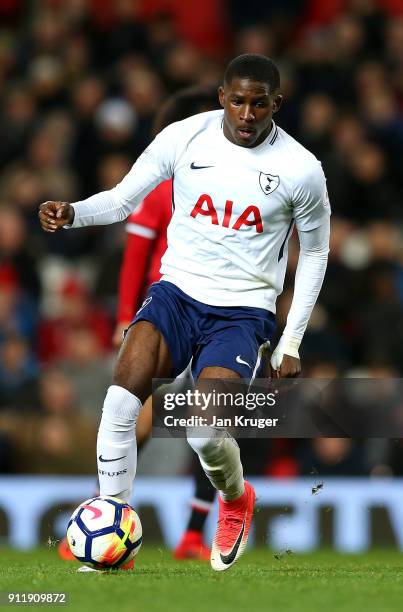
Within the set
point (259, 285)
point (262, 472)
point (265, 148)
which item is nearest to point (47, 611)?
point (259, 285)

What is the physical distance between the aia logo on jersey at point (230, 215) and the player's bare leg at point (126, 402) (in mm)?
554

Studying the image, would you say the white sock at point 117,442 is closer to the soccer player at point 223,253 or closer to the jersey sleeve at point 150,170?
the soccer player at point 223,253

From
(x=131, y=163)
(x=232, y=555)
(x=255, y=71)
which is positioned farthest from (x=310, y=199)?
(x=131, y=163)

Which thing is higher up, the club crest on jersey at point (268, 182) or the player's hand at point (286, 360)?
the club crest on jersey at point (268, 182)

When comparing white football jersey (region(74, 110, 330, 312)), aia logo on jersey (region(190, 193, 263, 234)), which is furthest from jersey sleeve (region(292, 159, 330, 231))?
aia logo on jersey (region(190, 193, 263, 234))

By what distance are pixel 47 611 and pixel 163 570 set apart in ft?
5.09

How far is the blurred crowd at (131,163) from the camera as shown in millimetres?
10359

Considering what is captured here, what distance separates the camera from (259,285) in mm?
6008

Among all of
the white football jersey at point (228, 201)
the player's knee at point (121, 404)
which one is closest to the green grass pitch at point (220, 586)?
the player's knee at point (121, 404)

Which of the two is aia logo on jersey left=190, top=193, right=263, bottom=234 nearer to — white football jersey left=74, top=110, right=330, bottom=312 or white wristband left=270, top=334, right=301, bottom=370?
white football jersey left=74, top=110, right=330, bottom=312

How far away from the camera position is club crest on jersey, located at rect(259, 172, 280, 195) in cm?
588

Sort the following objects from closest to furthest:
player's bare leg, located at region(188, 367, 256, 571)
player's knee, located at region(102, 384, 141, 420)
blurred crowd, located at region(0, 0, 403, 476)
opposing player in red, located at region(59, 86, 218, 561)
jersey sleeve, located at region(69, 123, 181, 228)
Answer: player's knee, located at region(102, 384, 141, 420)
player's bare leg, located at region(188, 367, 256, 571)
jersey sleeve, located at region(69, 123, 181, 228)
opposing player in red, located at region(59, 86, 218, 561)
blurred crowd, located at region(0, 0, 403, 476)

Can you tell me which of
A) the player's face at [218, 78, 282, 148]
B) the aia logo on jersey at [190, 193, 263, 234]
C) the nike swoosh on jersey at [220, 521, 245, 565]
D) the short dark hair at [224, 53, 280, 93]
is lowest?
the nike swoosh on jersey at [220, 521, 245, 565]

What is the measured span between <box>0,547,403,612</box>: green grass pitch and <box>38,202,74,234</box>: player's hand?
1.43 m
